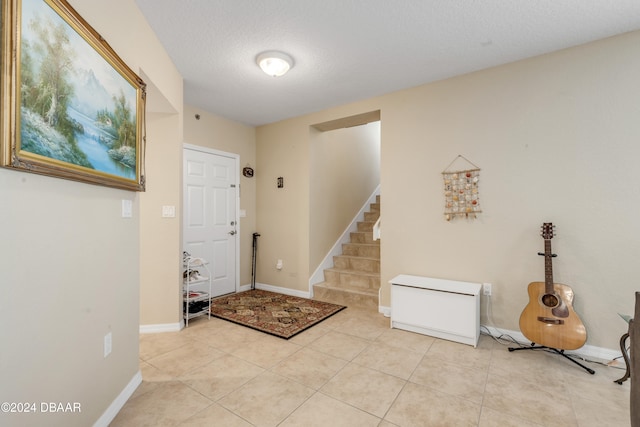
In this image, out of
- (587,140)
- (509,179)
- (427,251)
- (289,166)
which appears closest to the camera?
(587,140)

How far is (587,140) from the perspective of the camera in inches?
93.0

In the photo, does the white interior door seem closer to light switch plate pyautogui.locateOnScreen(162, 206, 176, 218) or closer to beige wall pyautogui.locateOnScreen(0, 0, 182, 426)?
light switch plate pyautogui.locateOnScreen(162, 206, 176, 218)

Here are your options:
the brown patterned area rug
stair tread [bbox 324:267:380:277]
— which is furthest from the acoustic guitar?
the brown patterned area rug

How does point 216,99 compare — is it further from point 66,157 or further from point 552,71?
point 552,71

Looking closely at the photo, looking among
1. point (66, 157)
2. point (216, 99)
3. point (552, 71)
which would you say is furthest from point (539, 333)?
point (216, 99)

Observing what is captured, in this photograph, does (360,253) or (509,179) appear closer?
(509,179)

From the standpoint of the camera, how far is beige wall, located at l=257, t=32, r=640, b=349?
2.26m

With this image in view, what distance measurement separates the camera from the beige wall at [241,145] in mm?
3814

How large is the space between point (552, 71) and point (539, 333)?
225 centimetres

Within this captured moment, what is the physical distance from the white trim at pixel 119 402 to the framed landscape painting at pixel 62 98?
1.26 m

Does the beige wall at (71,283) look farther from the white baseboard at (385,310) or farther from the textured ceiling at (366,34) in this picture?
the white baseboard at (385,310)

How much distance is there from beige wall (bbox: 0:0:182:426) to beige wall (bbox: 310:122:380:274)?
248 centimetres

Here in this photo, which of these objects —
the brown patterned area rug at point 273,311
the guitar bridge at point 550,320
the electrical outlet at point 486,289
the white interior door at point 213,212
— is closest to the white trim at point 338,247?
the brown patterned area rug at point 273,311

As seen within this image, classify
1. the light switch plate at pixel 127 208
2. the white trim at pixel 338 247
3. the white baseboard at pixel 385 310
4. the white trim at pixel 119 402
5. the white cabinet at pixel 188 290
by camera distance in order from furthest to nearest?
the white trim at pixel 338 247 → the white baseboard at pixel 385 310 → the white cabinet at pixel 188 290 → the light switch plate at pixel 127 208 → the white trim at pixel 119 402
